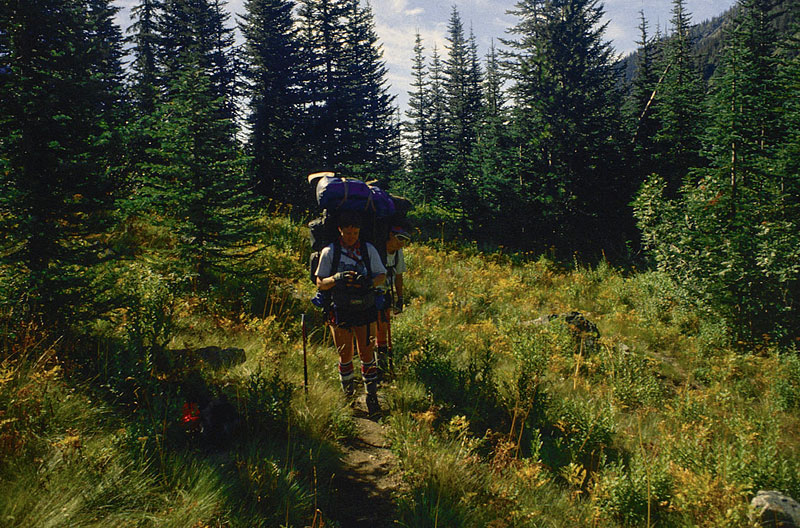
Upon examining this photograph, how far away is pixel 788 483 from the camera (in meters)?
3.62

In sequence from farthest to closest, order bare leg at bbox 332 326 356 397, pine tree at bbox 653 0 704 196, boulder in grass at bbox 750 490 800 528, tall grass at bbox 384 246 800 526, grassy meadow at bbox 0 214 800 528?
pine tree at bbox 653 0 704 196 → bare leg at bbox 332 326 356 397 → tall grass at bbox 384 246 800 526 → boulder in grass at bbox 750 490 800 528 → grassy meadow at bbox 0 214 800 528

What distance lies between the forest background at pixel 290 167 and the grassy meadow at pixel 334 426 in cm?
18

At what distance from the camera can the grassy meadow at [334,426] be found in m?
2.78

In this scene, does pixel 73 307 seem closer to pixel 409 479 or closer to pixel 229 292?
pixel 229 292

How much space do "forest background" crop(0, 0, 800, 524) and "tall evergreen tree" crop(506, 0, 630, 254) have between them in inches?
3.9

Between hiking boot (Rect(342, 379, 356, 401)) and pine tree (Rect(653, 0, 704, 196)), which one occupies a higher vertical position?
pine tree (Rect(653, 0, 704, 196))

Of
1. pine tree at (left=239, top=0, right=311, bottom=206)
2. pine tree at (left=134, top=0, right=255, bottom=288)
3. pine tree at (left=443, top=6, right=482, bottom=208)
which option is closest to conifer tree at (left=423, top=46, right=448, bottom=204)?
pine tree at (left=443, top=6, right=482, bottom=208)

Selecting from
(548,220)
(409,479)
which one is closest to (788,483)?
(409,479)

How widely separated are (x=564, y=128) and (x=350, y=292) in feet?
53.9

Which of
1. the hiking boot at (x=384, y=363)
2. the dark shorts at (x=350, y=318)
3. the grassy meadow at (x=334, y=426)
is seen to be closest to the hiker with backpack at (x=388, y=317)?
the hiking boot at (x=384, y=363)

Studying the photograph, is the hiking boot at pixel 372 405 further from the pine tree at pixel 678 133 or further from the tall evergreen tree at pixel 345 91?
the pine tree at pixel 678 133

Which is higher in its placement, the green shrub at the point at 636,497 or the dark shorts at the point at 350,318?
the dark shorts at the point at 350,318

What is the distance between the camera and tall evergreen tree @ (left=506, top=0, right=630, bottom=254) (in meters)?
17.1

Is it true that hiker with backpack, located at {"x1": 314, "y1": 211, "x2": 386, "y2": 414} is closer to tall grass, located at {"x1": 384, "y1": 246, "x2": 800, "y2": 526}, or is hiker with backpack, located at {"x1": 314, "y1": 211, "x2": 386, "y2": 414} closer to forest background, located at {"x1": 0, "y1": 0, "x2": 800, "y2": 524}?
tall grass, located at {"x1": 384, "y1": 246, "x2": 800, "y2": 526}
